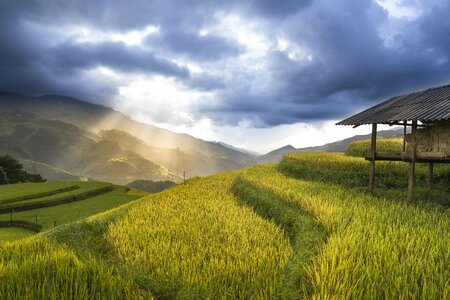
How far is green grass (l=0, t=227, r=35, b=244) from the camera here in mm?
21983

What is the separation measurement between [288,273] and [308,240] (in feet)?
5.16

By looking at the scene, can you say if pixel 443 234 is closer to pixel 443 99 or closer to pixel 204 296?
pixel 204 296

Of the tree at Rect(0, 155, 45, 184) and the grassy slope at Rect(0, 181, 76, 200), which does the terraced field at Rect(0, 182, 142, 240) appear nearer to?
the grassy slope at Rect(0, 181, 76, 200)

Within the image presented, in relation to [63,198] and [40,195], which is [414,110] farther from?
[40,195]

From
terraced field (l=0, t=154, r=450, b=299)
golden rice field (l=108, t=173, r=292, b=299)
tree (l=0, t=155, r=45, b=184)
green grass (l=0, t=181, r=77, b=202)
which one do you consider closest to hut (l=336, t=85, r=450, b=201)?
terraced field (l=0, t=154, r=450, b=299)

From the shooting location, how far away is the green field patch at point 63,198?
30.6 metres

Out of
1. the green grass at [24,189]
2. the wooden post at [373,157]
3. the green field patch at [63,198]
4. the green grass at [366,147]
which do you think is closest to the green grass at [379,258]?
the wooden post at [373,157]

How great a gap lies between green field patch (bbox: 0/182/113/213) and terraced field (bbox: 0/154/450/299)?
2297cm

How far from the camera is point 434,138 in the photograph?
44.2 ft

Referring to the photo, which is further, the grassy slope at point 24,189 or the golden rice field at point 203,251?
the grassy slope at point 24,189

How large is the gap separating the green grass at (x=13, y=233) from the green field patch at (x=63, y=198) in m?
5.76

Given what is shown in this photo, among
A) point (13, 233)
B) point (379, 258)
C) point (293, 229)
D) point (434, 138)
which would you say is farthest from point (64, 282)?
point (13, 233)

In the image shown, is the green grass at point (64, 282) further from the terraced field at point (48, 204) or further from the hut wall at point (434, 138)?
the terraced field at point (48, 204)

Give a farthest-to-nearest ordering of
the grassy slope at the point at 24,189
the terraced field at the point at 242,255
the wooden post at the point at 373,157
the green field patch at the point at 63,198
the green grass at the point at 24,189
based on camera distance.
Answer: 1. the grassy slope at the point at 24,189
2. the green grass at the point at 24,189
3. the green field patch at the point at 63,198
4. the wooden post at the point at 373,157
5. the terraced field at the point at 242,255
